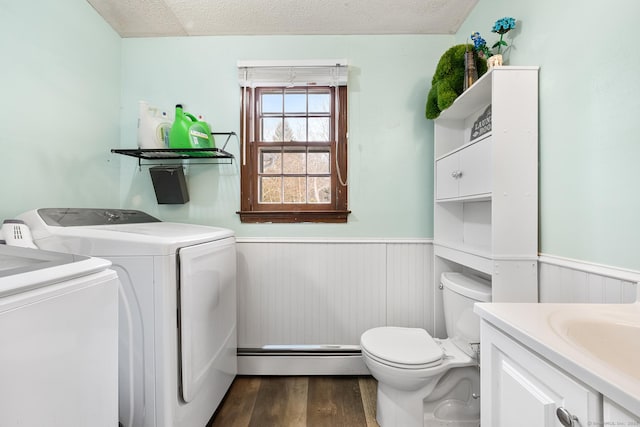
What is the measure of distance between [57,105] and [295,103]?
4.45 ft

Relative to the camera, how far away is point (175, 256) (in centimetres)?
116

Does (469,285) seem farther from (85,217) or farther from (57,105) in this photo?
(57,105)

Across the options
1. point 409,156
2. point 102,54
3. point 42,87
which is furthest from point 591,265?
point 102,54

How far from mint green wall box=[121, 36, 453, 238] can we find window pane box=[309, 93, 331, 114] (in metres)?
0.17

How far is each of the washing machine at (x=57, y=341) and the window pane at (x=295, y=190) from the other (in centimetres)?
136

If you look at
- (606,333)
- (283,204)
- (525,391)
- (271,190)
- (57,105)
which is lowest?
(525,391)

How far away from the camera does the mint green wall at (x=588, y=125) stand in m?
0.91

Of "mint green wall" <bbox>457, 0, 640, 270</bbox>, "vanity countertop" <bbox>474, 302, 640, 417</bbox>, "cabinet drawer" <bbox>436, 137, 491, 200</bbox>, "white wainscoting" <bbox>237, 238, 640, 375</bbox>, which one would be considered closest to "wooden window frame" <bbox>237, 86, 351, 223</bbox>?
"white wainscoting" <bbox>237, 238, 640, 375</bbox>

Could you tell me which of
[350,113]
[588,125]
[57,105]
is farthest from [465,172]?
[57,105]

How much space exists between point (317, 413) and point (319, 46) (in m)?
2.34

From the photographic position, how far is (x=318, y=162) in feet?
6.71

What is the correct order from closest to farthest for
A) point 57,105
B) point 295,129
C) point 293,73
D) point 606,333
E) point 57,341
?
point 57,341 → point 606,333 → point 57,105 → point 293,73 → point 295,129

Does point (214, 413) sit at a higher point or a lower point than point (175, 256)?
lower

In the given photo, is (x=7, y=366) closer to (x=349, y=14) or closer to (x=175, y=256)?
(x=175, y=256)
